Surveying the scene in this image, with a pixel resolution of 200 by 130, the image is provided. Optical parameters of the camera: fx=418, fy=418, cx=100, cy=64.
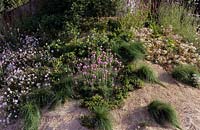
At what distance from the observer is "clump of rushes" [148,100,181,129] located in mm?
5230

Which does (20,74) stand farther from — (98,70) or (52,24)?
(52,24)

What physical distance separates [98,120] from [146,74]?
1.16 m

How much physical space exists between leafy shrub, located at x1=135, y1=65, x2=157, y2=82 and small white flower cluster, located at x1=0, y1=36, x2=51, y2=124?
126cm

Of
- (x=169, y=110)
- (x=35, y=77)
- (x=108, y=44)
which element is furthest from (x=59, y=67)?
(x=169, y=110)

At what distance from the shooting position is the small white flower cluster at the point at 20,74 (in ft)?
18.0

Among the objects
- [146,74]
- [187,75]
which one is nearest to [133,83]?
[146,74]

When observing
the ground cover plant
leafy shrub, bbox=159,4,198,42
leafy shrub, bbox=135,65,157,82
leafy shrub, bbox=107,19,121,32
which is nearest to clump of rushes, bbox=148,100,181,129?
the ground cover plant

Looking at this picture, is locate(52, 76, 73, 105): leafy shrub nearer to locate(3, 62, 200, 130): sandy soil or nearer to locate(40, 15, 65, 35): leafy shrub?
locate(3, 62, 200, 130): sandy soil

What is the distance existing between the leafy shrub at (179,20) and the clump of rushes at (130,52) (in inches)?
48.6

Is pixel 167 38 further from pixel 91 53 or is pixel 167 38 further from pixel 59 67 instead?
pixel 59 67

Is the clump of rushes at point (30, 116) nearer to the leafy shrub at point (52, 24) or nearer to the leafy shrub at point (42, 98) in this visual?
the leafy shrub at point (42, 98)

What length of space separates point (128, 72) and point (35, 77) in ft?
4.25

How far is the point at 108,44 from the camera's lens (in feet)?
20.4

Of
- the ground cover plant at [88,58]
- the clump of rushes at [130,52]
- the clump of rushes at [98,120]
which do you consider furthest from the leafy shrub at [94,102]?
the clump of rushes at [130,52]
